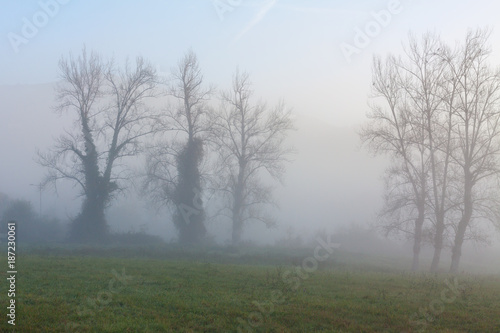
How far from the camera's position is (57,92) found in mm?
41781

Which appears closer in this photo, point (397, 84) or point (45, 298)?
point (45, 298)

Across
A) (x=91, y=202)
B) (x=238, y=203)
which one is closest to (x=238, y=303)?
(x=91, y=202)

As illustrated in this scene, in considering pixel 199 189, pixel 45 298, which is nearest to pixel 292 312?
pixel 45 298

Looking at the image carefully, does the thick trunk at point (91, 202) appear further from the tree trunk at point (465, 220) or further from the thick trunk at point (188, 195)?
the tree trunk at point (465, 220)

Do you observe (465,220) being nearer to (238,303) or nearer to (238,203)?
(238,303)

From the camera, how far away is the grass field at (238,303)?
32.9ft

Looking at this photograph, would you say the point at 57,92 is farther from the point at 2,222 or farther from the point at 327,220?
the point at 327,220

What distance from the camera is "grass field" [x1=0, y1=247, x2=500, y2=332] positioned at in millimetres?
10016

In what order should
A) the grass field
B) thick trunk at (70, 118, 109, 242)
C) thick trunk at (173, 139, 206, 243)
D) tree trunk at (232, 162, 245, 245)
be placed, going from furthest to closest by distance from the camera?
tree trunk at (232, 162, 245, 245) → thick trunk at (173, 139, 206, 243) → thick trunk at (70, 118, 109, 242) → the grass field

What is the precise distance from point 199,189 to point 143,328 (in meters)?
33.3

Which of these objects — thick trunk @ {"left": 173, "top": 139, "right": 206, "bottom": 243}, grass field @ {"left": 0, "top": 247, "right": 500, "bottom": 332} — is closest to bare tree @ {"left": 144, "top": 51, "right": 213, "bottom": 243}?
thick trunk @ {"left": 173, "top": 139, "right": 206, "bottom": 243}

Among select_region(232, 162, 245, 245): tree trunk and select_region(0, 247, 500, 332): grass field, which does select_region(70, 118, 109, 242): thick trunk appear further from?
select_region(0, 247, 500, 332): grass field

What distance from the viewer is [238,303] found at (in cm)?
1154

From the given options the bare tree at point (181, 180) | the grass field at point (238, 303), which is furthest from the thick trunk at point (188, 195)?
the grass field at point (238, 303)
